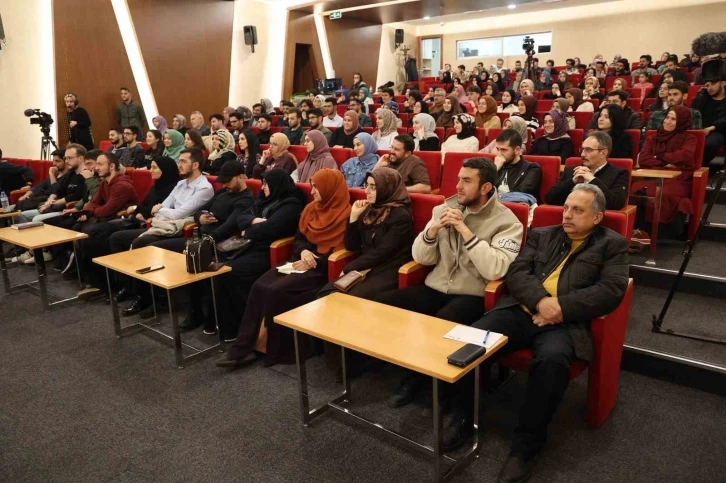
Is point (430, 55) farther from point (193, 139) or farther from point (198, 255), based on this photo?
point (198, 255)

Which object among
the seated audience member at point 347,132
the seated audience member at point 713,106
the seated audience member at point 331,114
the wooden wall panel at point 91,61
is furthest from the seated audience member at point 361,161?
the wooden wall panel at point 91,61

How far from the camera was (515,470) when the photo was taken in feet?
6.19

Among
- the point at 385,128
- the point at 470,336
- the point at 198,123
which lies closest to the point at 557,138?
the point at 385,128

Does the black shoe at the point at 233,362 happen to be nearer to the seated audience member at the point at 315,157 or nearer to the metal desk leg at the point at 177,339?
the metal desk leg at the point at 177,339

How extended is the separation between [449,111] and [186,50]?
5908mm

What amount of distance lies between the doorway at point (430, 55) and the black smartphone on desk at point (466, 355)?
1499 cm

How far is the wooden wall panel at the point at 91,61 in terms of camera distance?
791 centimetres

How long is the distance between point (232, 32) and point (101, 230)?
24.9ft

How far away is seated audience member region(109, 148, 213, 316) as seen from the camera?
12.5ft

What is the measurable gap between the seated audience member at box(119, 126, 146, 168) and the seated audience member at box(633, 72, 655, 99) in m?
6.52

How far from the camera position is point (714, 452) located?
199 cm

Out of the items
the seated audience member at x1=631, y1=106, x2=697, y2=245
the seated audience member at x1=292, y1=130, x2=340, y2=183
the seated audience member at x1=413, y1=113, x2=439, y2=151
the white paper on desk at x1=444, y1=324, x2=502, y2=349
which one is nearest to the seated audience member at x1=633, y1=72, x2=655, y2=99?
the seated audience member at x1=631, y1=106, x2=697, y2=245

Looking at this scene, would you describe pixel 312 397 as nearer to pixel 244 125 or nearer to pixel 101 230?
pixel 101 230

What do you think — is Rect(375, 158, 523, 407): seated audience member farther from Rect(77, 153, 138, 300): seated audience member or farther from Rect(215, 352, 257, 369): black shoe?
Rect(77, 153, 138, 300): seated audience member
